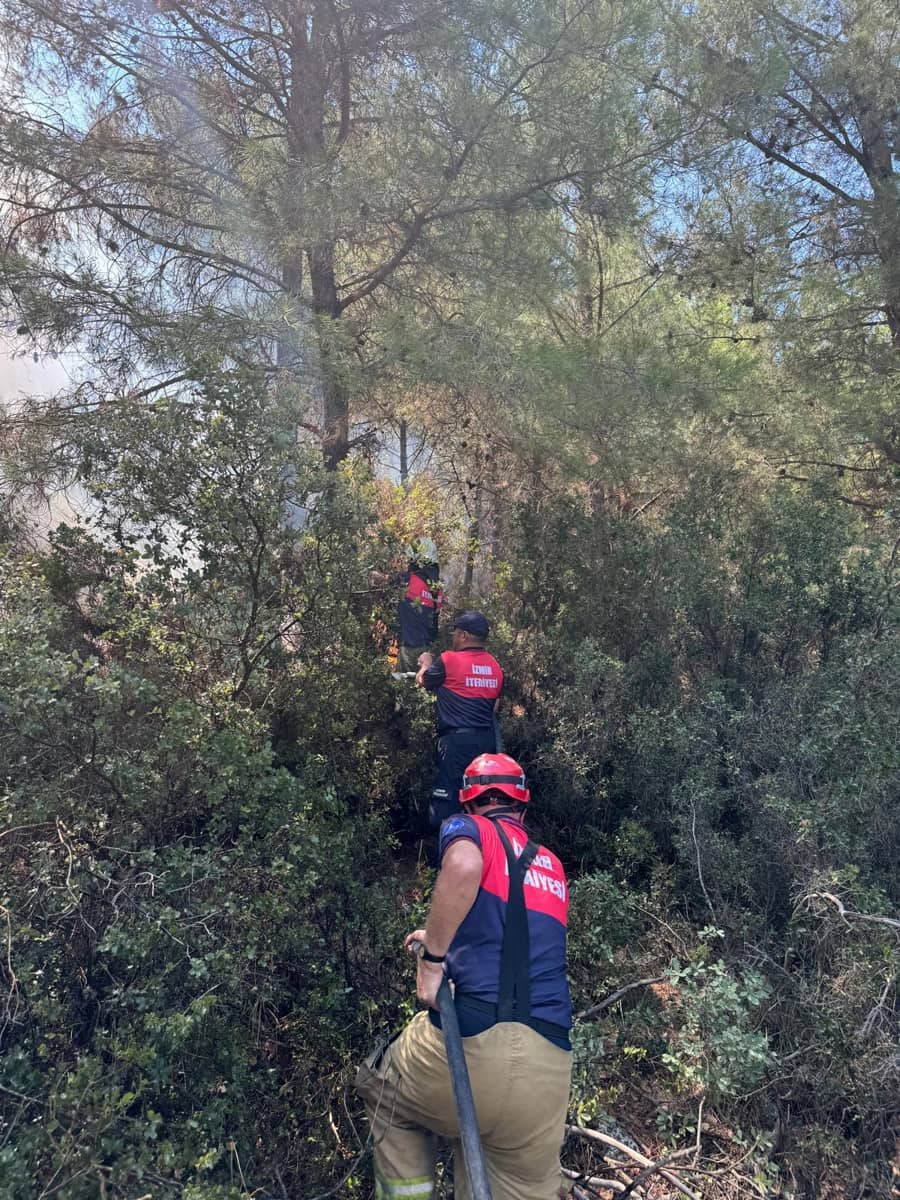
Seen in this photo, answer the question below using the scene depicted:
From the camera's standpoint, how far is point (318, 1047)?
3.01 m

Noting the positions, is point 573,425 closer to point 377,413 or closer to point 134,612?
point 377,413

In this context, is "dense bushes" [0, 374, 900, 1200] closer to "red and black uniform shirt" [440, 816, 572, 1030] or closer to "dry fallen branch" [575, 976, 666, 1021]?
"dry fallen branch" [575, 976, 666, 1021]

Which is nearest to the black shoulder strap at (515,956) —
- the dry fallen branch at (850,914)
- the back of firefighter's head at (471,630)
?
the dry fallen branch at (850,914)

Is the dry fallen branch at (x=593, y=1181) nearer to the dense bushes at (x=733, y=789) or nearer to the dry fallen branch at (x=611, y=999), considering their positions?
the dense bushes at (x=733, y=789)

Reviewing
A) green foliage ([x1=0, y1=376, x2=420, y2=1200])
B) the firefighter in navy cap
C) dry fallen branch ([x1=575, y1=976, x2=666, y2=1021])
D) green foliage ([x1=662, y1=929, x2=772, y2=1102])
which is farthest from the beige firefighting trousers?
the firefighter in navy cap

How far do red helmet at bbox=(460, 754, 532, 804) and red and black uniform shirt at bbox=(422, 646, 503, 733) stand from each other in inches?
Answer: 75.3

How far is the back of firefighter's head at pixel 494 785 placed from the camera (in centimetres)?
269

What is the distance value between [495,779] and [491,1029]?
807 mm

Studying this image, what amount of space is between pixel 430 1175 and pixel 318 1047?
0.76 meters

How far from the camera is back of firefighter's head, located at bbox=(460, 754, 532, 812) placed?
269cm

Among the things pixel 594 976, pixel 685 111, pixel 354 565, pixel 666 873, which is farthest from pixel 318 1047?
pixel 685 111

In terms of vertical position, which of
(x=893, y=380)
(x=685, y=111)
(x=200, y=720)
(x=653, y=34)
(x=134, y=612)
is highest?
(x=653, y=34)

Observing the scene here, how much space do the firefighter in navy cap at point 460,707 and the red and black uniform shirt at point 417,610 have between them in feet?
0.76

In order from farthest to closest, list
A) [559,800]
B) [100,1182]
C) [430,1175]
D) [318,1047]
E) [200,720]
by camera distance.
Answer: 1. [559,800]
2. [200,720]
3. [318,1047]
4. [430,1175]
5. [100,1182]
